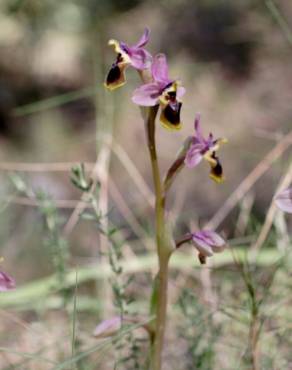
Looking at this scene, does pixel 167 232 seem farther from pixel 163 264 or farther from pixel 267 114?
pixel 267 114

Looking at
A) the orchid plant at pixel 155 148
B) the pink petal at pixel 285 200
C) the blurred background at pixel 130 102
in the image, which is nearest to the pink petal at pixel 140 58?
the orchid plant at pixel 155 148

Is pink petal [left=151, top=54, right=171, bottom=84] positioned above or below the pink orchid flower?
above

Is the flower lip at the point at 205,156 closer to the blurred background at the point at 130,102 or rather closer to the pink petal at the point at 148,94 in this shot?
the pink petal at the point at 148,94

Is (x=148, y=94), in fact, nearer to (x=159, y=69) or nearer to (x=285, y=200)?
(x=159, y=69)

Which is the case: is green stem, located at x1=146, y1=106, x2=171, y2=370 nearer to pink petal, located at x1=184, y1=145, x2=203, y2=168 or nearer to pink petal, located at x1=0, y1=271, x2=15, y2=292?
pink petal, located at x1=184, y1=145, x2=203, y2=168

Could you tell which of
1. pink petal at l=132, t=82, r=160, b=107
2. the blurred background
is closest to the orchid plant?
pink petal at l=132, t=82, r=160, b=107

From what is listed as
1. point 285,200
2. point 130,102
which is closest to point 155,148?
point 285,200

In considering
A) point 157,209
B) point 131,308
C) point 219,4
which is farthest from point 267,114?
point 157,209
